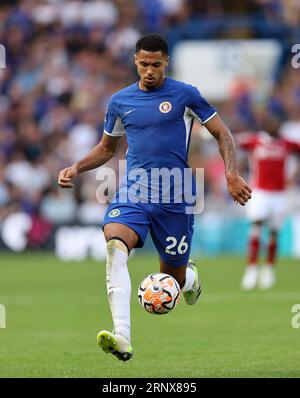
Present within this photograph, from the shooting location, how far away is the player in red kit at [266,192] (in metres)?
17.5

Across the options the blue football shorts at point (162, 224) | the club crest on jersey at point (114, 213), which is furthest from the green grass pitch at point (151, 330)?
the club crest on jersey at point (114, 213)

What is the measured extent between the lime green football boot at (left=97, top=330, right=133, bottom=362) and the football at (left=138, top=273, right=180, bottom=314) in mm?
597

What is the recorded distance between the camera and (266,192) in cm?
1834

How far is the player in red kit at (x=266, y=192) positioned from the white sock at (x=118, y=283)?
864 centimetres

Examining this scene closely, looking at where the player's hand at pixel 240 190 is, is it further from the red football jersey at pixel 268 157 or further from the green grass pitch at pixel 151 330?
the red football jersey at pixel 268 157

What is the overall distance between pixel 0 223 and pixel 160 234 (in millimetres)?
14248

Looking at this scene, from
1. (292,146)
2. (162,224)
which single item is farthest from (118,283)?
(292,146)

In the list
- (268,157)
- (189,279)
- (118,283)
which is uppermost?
(268,157)

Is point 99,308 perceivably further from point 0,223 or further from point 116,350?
point 0,223

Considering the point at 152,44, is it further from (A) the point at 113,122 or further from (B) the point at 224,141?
(B) the point at 224,141

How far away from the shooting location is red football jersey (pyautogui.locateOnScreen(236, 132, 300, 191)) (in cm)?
1772

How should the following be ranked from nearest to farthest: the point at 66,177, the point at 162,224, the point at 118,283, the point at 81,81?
the point at 118,283 < the point at 66,177 < the point at 162,224 < the point at 81,81

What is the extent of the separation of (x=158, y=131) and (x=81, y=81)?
17.1 metres
